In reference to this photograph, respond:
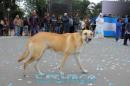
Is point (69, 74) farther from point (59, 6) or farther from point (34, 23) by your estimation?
point (59, 6)

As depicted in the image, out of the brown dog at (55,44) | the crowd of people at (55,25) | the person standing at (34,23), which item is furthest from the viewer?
the person standing at (34,23)

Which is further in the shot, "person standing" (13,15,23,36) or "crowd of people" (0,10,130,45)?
"person standing" (13,15,23,36)

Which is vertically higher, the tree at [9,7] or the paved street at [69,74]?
the paved street at [69,74]

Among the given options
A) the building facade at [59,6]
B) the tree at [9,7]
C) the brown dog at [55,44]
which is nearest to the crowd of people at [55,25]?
the building facade at [59,6]

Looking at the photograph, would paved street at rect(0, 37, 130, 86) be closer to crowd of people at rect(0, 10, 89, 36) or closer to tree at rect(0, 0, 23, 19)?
crowd of people at rect(0, 10, 89, 36)

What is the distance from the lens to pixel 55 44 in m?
Answer: 12.0

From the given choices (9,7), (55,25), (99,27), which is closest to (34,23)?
(55,25)

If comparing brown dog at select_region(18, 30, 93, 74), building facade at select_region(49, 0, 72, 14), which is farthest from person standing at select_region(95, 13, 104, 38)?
brown dog at select_region(18, 30, 93, 74)

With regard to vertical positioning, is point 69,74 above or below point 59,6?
below

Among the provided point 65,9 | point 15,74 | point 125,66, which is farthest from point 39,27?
point 15,74

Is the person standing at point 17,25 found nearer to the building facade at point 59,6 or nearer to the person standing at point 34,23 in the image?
the person standing at point 34,23

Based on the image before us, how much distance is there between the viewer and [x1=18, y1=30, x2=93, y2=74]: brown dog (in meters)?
11.5

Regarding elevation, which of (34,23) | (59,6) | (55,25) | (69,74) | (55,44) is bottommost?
(55,25)

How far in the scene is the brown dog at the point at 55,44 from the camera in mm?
11469
